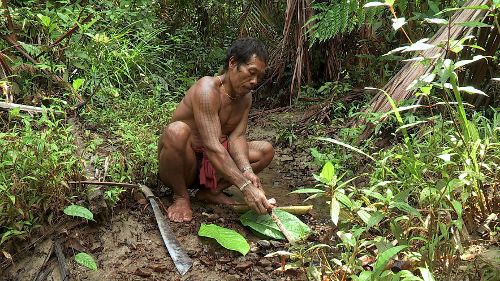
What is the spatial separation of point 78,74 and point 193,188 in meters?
1.87

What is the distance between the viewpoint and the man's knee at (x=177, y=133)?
3002mm

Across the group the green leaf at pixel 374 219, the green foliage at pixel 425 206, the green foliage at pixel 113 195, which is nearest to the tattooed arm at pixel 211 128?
the green foliage at pixel 113 195

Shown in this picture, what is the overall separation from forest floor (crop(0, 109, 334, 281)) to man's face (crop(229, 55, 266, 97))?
839mm

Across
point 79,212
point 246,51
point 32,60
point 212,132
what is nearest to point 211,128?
point 212,132

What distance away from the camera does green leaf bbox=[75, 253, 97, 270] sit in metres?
2.52

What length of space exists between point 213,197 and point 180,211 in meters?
0.35

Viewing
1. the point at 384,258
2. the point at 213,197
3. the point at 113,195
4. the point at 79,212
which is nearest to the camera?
the point at 384,258

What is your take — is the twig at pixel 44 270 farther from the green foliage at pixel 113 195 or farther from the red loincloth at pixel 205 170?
the red loincloth at pixel 205 170

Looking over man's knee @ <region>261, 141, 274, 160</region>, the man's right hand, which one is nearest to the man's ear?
man's knee @ <region>261, 141, 274, 160</region>

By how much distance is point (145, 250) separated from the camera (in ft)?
9.18

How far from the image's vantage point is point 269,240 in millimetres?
3002

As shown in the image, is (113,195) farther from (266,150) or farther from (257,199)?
(266,150)

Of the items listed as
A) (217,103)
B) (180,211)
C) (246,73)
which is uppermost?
(246,73)

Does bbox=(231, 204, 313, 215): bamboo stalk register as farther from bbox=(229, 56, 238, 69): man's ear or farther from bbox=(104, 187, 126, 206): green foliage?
bbox=(229, 56, 238, 69): man's ear
